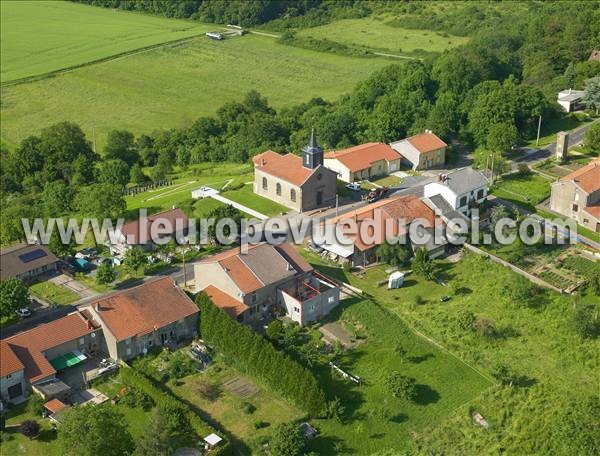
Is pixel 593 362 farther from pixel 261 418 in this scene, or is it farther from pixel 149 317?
pixel 149 317

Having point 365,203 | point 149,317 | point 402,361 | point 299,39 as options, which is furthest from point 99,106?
point 402,361

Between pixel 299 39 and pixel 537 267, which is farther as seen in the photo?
pixel 299 39

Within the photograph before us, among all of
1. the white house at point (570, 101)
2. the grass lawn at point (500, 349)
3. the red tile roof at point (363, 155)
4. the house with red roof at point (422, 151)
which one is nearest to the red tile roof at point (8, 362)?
the grass lawn at point (500, 349)

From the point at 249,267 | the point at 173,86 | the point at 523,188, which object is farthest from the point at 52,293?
the point at 173,86

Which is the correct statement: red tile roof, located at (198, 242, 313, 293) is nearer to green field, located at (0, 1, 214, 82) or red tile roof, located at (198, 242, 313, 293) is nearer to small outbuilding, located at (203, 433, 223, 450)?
small outbuilding, located at (203, 433, 223, 450)

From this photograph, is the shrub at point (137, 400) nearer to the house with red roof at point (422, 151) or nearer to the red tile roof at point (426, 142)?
the house with red roof at point (422, 151)

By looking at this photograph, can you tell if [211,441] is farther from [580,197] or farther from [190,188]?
[190,188]
